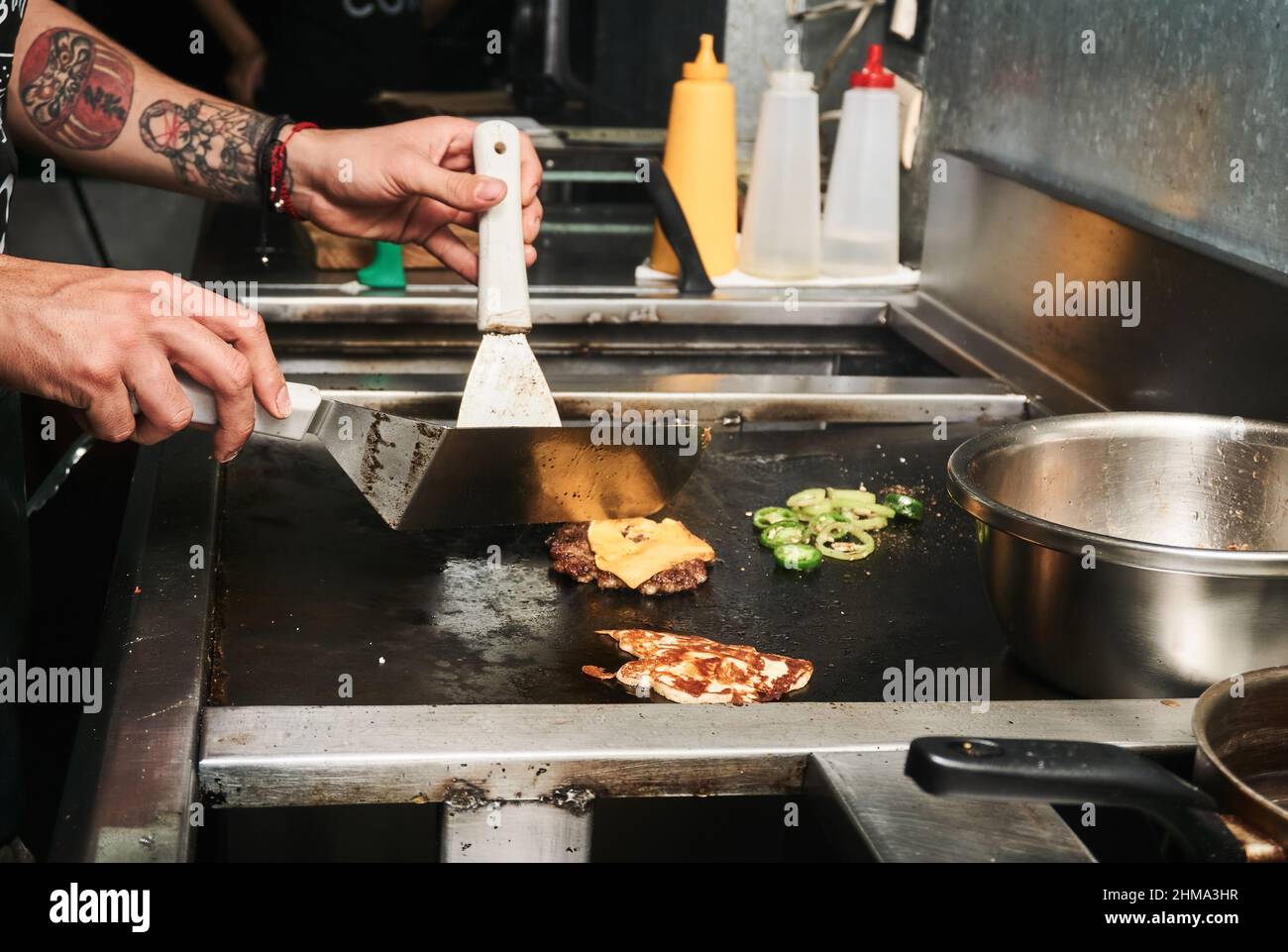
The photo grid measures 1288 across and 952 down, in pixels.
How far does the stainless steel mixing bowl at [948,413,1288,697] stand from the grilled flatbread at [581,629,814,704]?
195 millimetres

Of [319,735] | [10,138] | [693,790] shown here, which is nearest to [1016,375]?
[693,790]

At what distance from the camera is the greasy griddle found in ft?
3.67

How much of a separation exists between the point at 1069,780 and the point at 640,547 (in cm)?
69

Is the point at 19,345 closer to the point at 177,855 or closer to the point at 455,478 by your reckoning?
the point at 455,478

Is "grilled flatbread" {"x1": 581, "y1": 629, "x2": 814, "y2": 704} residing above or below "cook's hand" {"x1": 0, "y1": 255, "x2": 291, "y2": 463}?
below

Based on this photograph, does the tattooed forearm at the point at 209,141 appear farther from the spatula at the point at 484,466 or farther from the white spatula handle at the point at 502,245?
the spatula at the point at 484,466

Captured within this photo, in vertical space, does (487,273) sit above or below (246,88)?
below

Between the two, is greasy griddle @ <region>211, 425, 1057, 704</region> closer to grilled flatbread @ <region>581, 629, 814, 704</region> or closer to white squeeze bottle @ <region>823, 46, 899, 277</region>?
grilled flatbread @ <region>581, 629, 814, 704</region>

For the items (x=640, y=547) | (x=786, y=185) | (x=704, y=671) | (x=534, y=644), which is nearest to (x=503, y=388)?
(x=640, y=547)

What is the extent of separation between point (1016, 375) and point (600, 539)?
848mm

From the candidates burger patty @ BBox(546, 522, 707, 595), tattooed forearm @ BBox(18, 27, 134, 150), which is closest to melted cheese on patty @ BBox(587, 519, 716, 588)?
burger patty @ BBox(546, 522, 707, 595)

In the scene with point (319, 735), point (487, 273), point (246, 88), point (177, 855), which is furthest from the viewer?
point (246, 88)

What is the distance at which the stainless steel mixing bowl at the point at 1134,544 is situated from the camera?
3.10 feet

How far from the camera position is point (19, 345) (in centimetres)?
112
